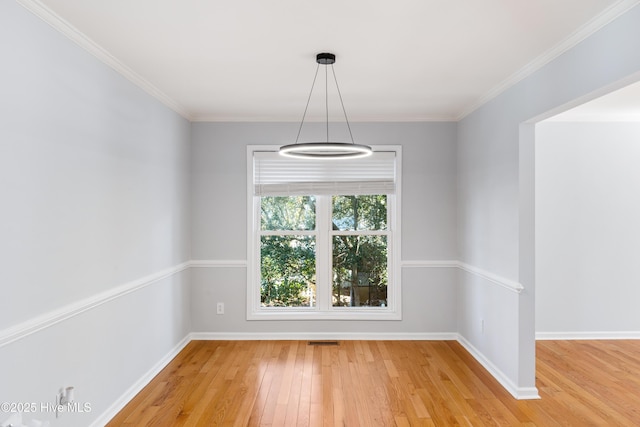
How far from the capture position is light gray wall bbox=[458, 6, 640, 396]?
2.43 m

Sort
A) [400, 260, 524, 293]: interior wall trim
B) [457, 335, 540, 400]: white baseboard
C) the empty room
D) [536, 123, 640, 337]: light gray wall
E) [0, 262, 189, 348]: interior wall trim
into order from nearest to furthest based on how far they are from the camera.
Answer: [0, 262, 189, 348]: interior wall trim, the empty room, [457, 335, 540, 400]: white baseboard, [400, 260, 524, 293]: interior wall trim, [536, 123, 640, 337]: light gray wall

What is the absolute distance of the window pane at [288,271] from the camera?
5.11 m

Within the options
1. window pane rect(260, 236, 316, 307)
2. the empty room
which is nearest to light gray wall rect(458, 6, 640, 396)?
the empty room

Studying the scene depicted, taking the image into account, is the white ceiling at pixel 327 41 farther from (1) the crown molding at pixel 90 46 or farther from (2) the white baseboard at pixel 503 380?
(2) the white baseboard at pixel 503 380

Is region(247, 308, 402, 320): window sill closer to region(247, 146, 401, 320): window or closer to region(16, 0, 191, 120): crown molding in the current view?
region(247, 146, 401, 320): window

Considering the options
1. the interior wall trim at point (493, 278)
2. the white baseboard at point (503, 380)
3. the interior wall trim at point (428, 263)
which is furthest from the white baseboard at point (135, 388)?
the interior wall trim at point (493, 278)

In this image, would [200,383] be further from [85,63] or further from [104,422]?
[85,63]

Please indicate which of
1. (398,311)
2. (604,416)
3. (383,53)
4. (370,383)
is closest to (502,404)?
(604,416)

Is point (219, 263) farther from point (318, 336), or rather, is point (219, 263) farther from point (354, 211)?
point (354, 211)

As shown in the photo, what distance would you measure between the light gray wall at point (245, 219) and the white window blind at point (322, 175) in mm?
169

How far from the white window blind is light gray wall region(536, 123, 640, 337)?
1765mm

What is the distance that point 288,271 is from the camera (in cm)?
512

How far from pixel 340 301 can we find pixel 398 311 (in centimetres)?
69

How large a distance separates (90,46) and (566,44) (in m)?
3.01
